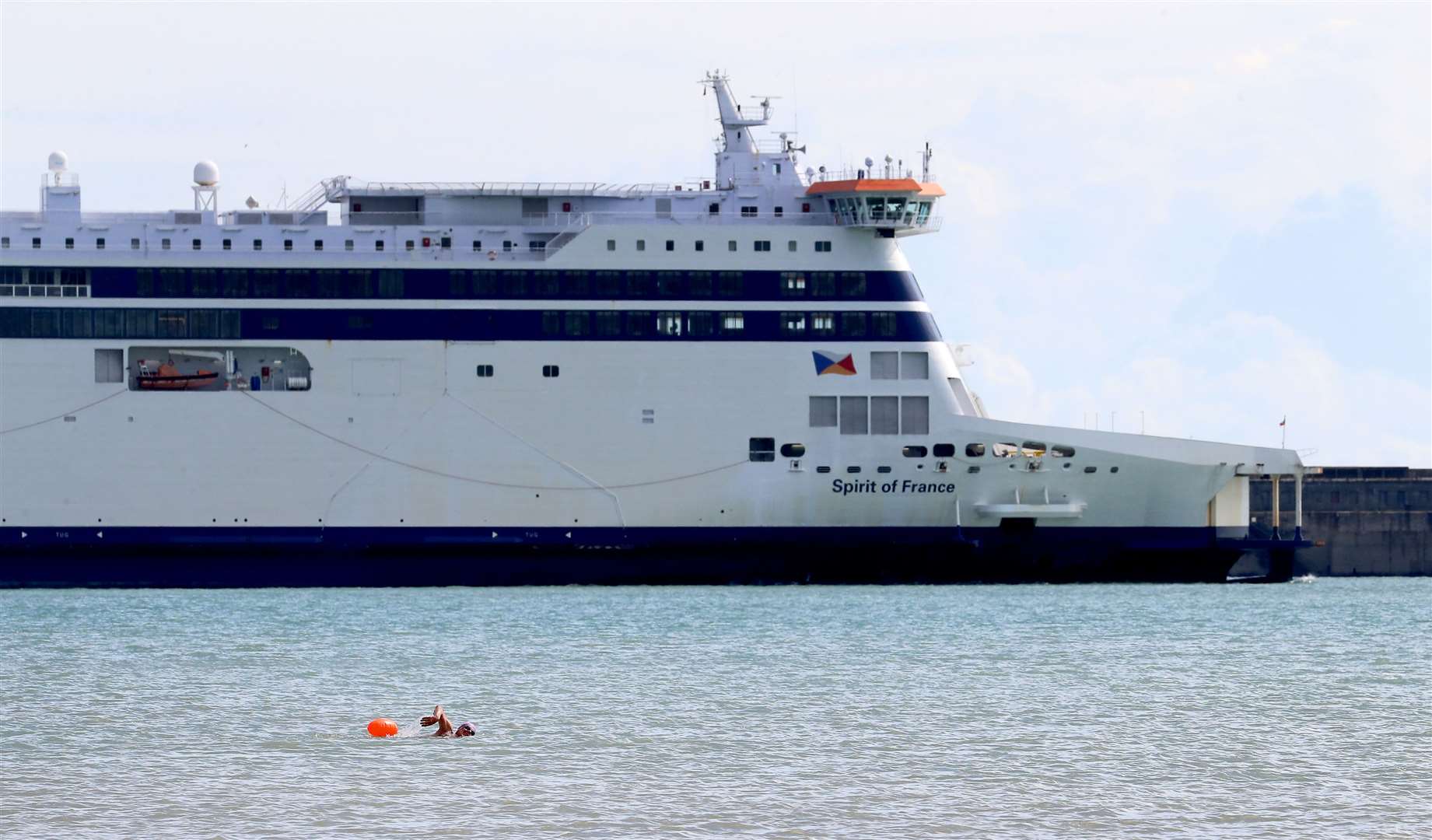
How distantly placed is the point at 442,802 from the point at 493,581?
2364 centimetres

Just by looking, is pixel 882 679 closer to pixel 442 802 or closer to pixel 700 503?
pixel 442 802

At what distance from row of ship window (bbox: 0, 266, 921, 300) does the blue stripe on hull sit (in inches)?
185

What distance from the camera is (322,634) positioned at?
34.8 meters

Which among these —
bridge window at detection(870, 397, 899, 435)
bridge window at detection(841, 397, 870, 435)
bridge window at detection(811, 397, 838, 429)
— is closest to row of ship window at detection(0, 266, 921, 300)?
bridge window at detection(811, 397, 838, 429)

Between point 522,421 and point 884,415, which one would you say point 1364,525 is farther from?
point 522,421

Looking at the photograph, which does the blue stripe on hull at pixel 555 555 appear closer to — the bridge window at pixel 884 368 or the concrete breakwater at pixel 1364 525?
the bridge window at pixel 884 368

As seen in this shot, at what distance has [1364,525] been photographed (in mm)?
59500

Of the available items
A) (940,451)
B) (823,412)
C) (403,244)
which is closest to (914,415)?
(940,451)

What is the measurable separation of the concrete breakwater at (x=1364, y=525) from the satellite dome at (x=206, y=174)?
29201 millimetres

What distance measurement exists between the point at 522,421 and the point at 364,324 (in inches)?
145

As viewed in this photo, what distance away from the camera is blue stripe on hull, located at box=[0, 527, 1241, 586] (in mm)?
43125

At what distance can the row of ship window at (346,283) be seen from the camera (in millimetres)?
43688

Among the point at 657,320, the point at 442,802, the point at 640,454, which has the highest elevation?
the point at 657,320

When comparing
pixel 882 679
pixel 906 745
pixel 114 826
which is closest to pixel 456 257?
pixel 882 679
